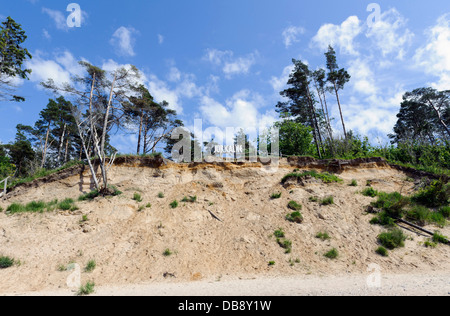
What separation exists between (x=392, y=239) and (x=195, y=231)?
9615 millimetres

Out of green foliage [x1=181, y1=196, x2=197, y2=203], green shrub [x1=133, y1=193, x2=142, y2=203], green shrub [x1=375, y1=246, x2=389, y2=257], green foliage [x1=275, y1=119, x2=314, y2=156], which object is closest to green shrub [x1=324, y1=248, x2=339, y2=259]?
green shrub [x1=375, y1=246, x2=389, y2=257]

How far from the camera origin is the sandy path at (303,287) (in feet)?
18.5

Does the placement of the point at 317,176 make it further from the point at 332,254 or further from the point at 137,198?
the point at 137,198

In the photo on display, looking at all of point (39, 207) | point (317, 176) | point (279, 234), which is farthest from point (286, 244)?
point (39, 207)

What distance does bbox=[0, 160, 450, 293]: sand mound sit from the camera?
8562 mm

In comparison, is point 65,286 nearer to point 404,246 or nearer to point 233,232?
point 233,232

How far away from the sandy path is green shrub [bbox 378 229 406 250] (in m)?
2.06

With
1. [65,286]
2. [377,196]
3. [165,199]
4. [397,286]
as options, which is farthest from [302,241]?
[65,286]

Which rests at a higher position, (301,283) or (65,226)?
(65,226)

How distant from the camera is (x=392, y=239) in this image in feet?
32.3

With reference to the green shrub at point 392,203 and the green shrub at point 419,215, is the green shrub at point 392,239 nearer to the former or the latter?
the green shrub at point 392,203

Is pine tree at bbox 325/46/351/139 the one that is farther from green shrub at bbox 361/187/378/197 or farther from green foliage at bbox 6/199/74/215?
green foliage at bbox 6/199/74/215
